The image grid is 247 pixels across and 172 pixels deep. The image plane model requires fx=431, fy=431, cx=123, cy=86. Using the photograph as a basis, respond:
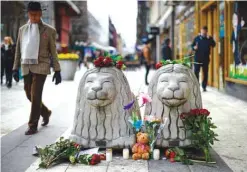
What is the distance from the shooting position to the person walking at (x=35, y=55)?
234 inches

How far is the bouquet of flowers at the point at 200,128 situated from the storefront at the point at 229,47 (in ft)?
16.9

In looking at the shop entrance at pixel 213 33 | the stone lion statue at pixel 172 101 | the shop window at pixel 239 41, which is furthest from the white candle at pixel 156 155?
the shop entrance at pixel 213 33

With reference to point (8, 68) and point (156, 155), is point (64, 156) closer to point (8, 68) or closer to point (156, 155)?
point (156, 155)

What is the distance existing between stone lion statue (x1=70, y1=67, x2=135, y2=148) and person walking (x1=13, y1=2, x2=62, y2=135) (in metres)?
1.39

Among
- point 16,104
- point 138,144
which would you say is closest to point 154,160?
point 138,144

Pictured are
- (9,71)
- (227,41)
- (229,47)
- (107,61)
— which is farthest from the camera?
(9,71)

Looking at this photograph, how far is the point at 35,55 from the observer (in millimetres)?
5938

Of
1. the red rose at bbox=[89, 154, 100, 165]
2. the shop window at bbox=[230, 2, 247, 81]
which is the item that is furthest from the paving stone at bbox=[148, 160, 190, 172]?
the shop window at bbox=[230, 2, 247, 81]

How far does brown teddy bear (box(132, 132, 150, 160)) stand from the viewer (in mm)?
4499

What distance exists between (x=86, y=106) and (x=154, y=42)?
39.3 m

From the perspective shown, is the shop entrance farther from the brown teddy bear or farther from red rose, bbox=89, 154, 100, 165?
red rose, bbox=89, 154, 100, 165

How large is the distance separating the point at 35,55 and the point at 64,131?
46.3 inches

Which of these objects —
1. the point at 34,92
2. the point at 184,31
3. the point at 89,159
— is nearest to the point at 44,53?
the point at 34,92

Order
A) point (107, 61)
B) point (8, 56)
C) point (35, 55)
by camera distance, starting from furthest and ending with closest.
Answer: point (8, 56), point (35, 55), point (107, 61)
